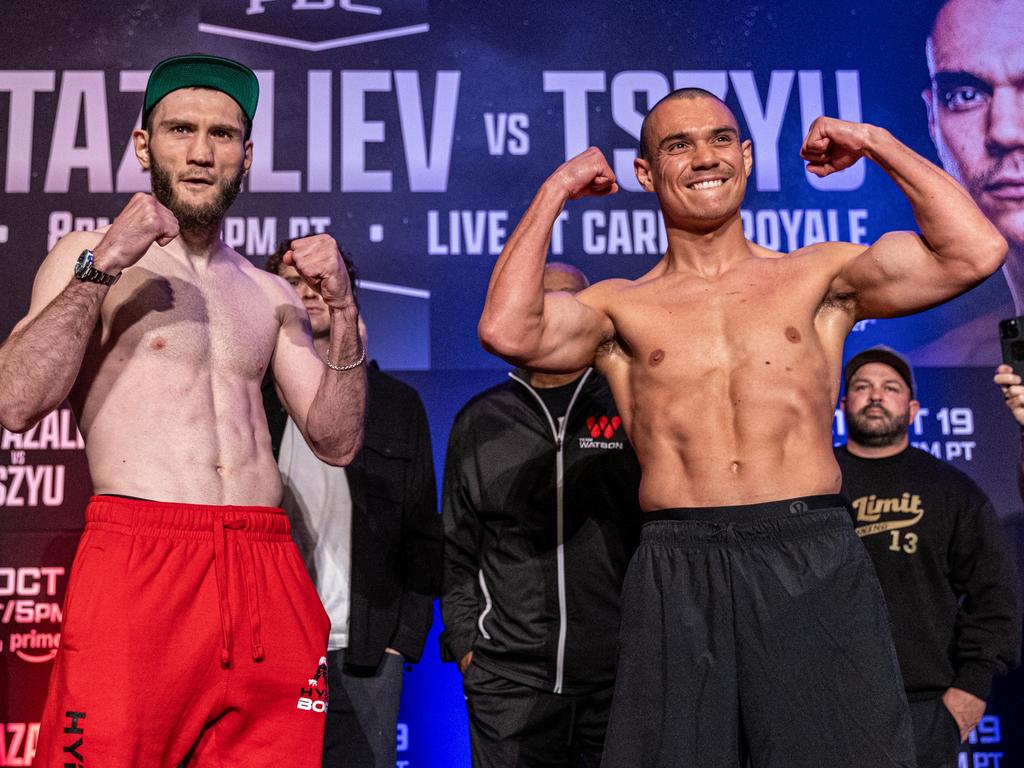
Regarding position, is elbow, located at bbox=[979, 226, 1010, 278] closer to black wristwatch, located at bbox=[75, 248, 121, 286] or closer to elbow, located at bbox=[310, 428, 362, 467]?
elbow, located at bbox=[310, 428, 362, 467]

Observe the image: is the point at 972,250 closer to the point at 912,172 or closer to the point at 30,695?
the point at 912,172

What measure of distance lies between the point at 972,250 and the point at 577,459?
1.29m

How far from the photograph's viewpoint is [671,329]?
233 centimetres

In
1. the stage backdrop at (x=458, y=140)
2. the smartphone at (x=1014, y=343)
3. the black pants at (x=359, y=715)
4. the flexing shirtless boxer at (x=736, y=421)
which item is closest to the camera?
the flexing shirtless boxer at (x=736, y=421)

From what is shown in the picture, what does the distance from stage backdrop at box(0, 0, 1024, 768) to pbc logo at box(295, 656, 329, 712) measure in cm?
185

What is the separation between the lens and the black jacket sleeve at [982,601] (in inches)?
127

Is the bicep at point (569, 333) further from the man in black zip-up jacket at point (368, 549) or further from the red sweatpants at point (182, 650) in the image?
the man in black zip-up jacket at point (368, 549)

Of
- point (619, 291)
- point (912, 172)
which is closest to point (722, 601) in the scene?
point (619, 291)

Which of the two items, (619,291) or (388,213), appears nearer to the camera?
(619,291)

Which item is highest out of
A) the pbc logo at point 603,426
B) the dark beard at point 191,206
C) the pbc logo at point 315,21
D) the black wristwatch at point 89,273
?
the pbc logo at point 315,21

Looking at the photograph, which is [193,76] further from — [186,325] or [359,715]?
[359,715]

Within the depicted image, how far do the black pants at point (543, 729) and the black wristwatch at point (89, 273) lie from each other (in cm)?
163

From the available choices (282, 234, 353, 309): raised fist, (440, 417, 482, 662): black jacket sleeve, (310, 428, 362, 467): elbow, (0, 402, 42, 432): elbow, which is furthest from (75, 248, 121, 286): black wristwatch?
(440, 417, 482, 662): black jacket sleeve

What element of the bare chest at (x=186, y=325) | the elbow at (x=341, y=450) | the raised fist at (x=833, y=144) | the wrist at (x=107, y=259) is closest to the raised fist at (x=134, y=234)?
the wrist at (x=107, y=259)
